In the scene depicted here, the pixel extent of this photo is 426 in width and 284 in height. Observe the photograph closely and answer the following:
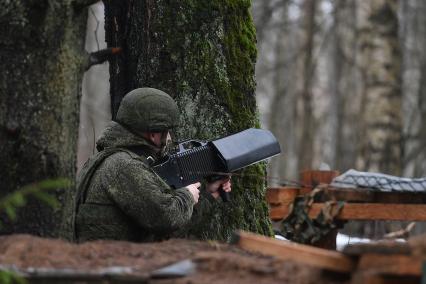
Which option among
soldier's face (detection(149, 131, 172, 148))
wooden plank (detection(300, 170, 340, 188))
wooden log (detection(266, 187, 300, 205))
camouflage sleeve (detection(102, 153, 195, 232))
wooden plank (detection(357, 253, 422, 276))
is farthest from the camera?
wooden plank (detection(300, 170, 340, 188))

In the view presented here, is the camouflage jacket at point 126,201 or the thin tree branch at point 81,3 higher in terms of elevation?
the thin tree branch at point 81,3

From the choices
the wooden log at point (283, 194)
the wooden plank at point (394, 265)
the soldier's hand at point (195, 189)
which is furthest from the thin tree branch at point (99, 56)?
the wooden log at point (283, 194)

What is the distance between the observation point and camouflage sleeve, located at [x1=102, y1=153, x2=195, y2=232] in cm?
629

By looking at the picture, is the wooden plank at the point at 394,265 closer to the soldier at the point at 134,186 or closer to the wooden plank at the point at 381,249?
the wooden plank at the point at 381,249

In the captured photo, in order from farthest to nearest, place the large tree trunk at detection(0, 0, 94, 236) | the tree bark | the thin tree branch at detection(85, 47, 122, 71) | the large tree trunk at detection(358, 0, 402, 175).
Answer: the tree bark
the large tree trunk at detection(358, 0, 402, 175)
the thin tree branch at detection(85, 47, 122, 71)
the large tree trunk at detection(0, 0, 94, 236)

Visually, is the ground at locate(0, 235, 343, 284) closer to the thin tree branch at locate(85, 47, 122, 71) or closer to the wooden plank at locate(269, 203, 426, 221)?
the thin tree branch at locate(85, 47, 122, 71)

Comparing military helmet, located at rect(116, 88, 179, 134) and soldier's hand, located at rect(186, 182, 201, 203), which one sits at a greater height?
military helmet, located at rect(116, 88, 179, 134)

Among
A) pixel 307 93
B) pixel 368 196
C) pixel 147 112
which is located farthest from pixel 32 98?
pixel 307 93

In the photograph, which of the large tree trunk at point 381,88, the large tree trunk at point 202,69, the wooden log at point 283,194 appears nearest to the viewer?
the large tree trunk at point 202,69

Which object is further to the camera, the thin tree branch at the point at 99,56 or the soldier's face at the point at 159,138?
the soldier's face at the point at 159,138

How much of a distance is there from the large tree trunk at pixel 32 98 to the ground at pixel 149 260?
1.36 feet

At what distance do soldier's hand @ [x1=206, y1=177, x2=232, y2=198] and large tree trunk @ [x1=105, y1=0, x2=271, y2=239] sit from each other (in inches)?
18.0

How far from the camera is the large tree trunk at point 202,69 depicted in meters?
7.28

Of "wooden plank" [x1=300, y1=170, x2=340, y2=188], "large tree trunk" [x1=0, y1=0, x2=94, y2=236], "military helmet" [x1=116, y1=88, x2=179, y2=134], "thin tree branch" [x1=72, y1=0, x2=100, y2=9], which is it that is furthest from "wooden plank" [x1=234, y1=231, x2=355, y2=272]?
"wooden plank" [x1=300, y1=170, x2=340, y2=188]
